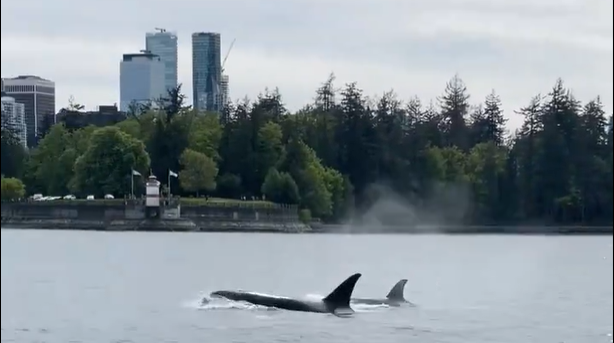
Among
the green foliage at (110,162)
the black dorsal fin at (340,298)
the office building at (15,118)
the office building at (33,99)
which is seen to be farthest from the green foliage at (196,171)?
the office building at (15,118)

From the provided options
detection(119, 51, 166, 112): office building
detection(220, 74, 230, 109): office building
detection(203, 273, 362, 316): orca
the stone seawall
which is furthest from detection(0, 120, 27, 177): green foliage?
the stone seawall

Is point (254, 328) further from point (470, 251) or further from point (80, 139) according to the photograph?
point (470, 251)

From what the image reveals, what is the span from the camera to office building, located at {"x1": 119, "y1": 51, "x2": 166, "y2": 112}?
72469mm

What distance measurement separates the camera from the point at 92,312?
4188 cm

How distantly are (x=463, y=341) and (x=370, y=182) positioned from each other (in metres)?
108

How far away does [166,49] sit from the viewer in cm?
→ 8856

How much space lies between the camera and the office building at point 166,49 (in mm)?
84812

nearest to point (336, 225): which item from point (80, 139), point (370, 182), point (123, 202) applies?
point (370, 182)

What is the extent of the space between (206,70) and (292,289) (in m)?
60.9

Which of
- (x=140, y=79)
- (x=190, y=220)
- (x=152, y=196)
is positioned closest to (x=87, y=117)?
(x=140, y=79)

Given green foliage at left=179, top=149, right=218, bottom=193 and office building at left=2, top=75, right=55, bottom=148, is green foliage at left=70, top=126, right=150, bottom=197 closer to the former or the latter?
green foliage at left=179, top=149, right=218, bottom=193

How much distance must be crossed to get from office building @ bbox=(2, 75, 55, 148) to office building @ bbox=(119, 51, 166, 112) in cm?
3123

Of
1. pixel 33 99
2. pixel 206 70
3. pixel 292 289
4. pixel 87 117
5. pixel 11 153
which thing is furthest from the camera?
pixel 206 70

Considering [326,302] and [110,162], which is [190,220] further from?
[326,302]
